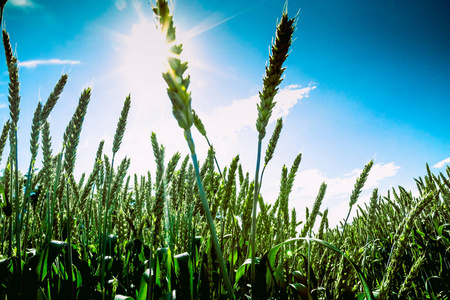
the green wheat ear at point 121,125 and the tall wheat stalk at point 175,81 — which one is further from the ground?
the green wheat ear at point 121,125

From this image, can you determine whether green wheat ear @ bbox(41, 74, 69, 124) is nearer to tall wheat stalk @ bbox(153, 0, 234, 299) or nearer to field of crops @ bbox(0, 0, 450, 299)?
field of crops @ bbox(0, 0, 450, 299)

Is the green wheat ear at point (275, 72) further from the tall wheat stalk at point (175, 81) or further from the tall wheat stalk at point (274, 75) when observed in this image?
the tall wheat stalk at point (175, 81)

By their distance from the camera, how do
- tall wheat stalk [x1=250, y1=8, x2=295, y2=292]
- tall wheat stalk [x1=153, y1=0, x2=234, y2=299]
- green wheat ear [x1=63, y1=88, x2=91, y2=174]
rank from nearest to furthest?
1. tall wheat stalk [x1=153, y1=0, x2=234, y2=299]
2. tall wheat stalk [x1=250, y1=8, x2=295, y2=292]
3. green wheat ear [x1=63, y1=88, x2=91, y2=174]

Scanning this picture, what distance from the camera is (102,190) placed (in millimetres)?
1815

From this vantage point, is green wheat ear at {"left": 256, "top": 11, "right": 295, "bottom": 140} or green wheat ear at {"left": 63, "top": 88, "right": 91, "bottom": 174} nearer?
green wheat ear at {"left": 256, "top": 11, "right": 295, "bottom": 140}

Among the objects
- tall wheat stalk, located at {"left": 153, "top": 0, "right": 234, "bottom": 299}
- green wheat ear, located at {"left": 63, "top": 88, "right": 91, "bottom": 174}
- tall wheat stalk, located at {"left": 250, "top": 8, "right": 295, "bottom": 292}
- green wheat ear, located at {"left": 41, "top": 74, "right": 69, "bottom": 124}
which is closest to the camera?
tall wheat stalk, located at {"left": 153, "top": 0, "right": 234, "bottom": 299}

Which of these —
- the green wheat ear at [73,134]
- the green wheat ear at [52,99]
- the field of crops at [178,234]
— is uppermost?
the green wheat ear at [52,99]

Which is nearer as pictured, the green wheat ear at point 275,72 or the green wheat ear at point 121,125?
the green wheat ear at point 275,72

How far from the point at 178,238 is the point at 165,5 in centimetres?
148

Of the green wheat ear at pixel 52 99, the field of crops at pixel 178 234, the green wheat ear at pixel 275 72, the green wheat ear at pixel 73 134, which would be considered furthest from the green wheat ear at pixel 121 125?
the green wheat ear at pixel 275 72

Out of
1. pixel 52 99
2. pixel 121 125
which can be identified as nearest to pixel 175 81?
pixel 121 125

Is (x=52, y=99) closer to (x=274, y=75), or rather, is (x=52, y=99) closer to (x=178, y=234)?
(x=178, y=234)

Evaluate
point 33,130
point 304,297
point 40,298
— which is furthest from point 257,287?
point 33,130

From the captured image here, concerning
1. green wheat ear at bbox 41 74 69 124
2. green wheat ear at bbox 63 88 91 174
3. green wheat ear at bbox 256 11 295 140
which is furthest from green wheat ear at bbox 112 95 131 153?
green wheat ear at bbox 256 11 295 140
